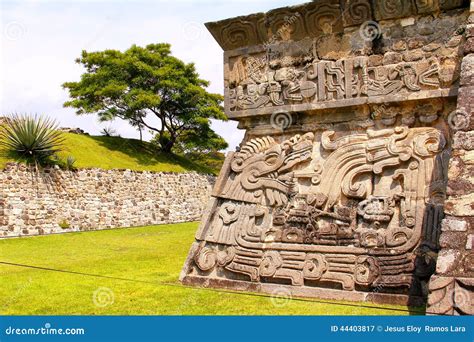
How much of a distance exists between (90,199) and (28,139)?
2711 mm

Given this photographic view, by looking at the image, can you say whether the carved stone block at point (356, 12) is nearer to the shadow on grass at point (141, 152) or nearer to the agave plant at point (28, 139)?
the agave plant at point (28, 139)

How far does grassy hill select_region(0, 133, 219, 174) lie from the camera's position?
17841 millimetres

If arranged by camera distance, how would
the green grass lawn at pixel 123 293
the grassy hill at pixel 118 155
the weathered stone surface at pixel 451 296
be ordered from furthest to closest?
the grassy hill at pixel 118 155 → the green grass lawn at pixel 123 293 → the weathered stone surface at pixel 451 296

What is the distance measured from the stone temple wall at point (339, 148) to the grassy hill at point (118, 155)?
37.8 feet

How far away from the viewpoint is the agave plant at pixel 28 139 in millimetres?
14344

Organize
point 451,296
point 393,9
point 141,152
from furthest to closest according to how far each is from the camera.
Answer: point 141,152 → point 393,9 → point 451,296

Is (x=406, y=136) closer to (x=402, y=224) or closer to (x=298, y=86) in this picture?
(x=402, y=224)

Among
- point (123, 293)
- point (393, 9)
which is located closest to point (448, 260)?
point (393, 9)

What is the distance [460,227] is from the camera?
150 inches

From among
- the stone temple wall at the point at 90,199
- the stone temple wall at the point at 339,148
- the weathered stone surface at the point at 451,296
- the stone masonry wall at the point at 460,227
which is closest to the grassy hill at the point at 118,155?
the stone temple wall at the point at 90,199

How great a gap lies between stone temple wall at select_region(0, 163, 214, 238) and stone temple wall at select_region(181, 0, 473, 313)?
30.8ft

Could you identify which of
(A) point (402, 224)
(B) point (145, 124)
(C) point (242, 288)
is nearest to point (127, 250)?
(C) point (242, 288)

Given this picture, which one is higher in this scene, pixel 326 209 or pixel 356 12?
pixel 356 12

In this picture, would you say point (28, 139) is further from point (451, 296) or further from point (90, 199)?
point (451, 296)
